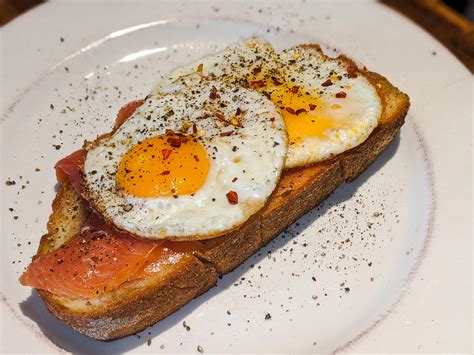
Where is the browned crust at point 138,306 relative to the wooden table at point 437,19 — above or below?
below

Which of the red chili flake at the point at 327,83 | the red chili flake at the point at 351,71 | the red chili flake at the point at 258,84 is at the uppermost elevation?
the red chili flake at the point at 258,84

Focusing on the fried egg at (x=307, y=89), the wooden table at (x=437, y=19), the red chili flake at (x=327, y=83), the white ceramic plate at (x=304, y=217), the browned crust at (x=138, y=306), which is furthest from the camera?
the wooden table at (x=437, y=19)

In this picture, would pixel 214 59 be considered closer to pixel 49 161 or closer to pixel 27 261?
pixel 49 161

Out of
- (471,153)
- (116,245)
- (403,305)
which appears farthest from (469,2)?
(116,245)

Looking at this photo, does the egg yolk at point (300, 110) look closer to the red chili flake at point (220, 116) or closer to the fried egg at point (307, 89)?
the fried egg at point (307, 89)

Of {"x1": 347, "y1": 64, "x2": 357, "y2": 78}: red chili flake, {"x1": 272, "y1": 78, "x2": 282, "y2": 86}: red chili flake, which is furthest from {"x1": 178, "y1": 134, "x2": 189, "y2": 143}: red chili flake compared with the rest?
{"x1": 347, "y1": 64, "x2": 357, "y2": 78}: red chili flake

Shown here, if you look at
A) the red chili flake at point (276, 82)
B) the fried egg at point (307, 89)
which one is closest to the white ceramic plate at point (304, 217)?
the fried egg at point (307, 89)

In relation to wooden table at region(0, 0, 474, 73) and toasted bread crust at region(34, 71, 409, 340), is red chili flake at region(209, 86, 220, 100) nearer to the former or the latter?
toasted bread crust at region(34, 71, 409, 340)

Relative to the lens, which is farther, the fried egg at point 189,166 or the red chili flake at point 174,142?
the red chili flake at point 174,142
